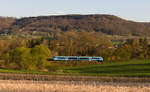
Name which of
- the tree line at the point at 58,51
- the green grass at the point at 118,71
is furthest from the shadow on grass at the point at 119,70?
the tree line at the point at 58,51

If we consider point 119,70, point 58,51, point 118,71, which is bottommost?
point 58,51

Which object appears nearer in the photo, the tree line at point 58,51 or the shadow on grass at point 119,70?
the shadow on grass at point 119,70

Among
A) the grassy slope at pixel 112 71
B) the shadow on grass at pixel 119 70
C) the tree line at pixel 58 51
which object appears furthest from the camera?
the tree line at pixel 58 51

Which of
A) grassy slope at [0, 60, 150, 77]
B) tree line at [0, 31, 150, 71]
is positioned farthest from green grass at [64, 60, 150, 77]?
tree line at [0, 31, 150, 71]

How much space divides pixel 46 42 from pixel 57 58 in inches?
890

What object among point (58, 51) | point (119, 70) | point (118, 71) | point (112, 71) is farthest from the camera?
point (58, 51)

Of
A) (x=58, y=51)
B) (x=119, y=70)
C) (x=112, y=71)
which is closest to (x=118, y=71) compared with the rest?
(x=112, y=71)

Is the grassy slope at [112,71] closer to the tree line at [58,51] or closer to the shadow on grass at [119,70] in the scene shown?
the shadow on grass at [119,70]

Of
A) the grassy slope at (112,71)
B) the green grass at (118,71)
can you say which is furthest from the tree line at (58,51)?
the grassy slope at (112,71)

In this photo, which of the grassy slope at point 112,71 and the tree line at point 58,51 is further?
the tree line at point 58,51

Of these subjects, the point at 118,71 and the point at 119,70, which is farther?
the point at 119,70

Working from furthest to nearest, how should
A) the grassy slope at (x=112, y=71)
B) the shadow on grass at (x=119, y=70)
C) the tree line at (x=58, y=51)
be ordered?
the tree line at (x=58, y=51)
the shadow on grass at (x=119, y=70)
the grassy slope at (x=112, y=71)

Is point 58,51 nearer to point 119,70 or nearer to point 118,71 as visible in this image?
point 119,70

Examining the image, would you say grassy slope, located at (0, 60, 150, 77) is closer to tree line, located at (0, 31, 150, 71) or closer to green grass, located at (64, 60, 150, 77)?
green grass, located at (64, 60, 150, 77)
